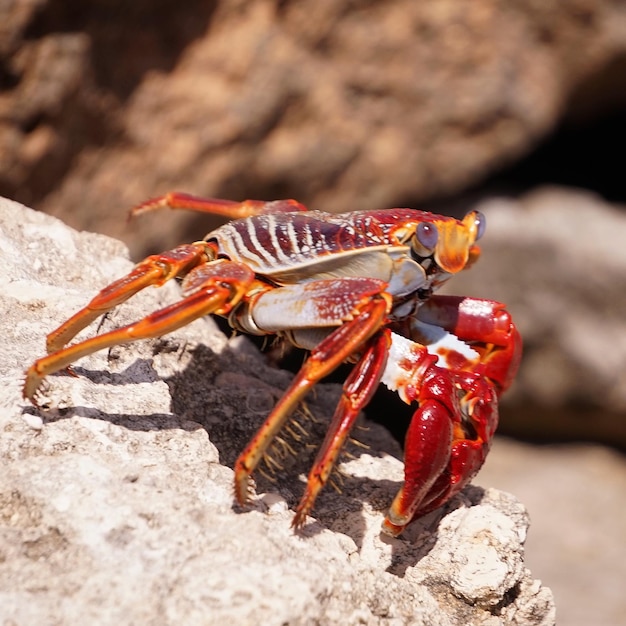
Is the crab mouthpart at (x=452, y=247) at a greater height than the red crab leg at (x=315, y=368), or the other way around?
the crab mouthpart at (x=452, y=247)

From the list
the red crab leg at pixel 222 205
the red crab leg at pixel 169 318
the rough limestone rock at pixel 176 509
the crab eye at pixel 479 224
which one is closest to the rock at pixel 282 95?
the red crab leg at pixel 222 205

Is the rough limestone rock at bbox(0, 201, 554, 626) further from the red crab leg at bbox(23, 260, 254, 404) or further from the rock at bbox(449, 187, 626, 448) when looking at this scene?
the rock at bbox(449, 187, 626, 448)

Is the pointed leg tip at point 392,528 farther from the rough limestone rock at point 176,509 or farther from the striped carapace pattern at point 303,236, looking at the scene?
the striped carapace pattern at point 303,236

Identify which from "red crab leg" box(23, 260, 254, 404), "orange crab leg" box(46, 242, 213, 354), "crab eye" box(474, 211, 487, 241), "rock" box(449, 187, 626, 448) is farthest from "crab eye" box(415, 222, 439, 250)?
"rock" box(449, 187, 626, 448)

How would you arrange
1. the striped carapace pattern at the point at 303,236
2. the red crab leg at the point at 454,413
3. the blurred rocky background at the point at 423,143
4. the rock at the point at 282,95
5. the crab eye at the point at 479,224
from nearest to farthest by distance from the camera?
1. the red crab leg at the point at 454,413
2. the striped carapace pattern at the point at 303,236
3. the crab eye at the point at 479,224
4. the rock at the point at 282,95
5. the blurred rocky background at the point at 423,143

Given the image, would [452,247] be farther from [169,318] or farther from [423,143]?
[423,143]

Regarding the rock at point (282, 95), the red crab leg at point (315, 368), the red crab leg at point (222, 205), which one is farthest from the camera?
the rock at point (282, 95)

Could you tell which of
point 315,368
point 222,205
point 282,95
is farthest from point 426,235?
point 282,95

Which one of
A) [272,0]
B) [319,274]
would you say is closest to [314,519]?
[319,274]
